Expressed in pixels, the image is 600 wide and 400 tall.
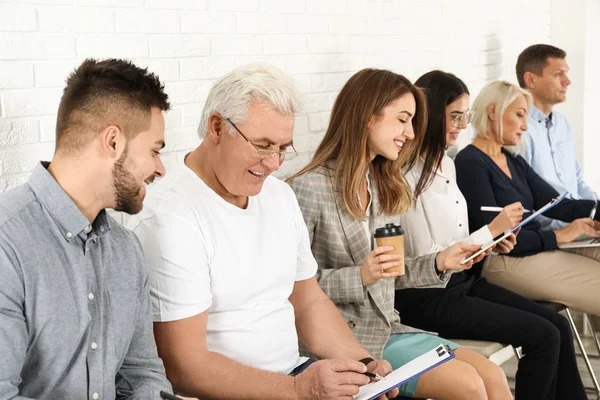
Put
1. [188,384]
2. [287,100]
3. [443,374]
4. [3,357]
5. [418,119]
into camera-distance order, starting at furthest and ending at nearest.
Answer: [418,119] → [443,374] → [287,100] → [188,384] → [3,357]

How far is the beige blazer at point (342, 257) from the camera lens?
2809 mm

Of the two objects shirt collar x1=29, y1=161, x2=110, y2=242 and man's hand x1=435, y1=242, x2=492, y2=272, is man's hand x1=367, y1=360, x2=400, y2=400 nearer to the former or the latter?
man's hand x1=435, y1=242, x2=492, y2=272

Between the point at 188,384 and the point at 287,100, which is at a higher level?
the point at 287,100

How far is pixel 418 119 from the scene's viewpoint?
323 cm

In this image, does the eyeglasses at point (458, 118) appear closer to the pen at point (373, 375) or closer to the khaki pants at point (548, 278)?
the khaki pants at point (548, 278)

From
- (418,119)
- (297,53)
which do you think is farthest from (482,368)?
(297,53)

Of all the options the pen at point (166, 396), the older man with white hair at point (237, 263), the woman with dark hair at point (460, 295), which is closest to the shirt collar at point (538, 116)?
the woman with dark hair at point (460, 295)

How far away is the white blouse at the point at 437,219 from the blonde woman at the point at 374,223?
227 millimetres

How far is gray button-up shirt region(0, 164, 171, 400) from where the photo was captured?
1597mm

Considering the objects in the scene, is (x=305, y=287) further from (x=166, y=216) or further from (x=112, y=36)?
(x=112, y=36)

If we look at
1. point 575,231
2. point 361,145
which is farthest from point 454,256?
point 575,231

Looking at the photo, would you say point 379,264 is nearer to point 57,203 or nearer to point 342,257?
point 342,257

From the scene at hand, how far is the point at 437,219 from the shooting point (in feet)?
11.3

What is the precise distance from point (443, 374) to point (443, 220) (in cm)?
92
